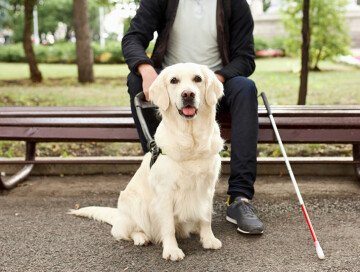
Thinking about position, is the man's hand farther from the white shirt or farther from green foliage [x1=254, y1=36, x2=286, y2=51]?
green foliage [x1=254, y1=36, x2=286, y2=51]

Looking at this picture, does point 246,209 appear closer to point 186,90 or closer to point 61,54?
point 186,90

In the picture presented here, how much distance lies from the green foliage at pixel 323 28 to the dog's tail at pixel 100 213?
974 centimetres

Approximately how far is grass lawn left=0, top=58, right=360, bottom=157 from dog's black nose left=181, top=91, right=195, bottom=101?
258cm

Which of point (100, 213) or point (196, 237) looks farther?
point (100, 213)

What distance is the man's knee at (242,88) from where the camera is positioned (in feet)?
10.0

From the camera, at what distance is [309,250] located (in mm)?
2652

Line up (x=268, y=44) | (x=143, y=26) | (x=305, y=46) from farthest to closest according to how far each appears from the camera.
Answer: (x=268, y=44), (x=305, y=46), (x=143, y=26)

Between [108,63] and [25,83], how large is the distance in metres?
5.77

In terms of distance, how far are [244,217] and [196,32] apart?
4.83 feet

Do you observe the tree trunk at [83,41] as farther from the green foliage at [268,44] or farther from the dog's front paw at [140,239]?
the green foliage at [268,44]

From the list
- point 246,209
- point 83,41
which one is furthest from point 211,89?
point 83,41

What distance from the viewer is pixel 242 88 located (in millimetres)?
3061

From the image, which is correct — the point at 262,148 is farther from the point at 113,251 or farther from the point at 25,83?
the point at 25,83

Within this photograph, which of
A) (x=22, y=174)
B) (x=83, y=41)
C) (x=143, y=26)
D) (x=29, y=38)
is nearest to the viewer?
(x=143, y=26)
